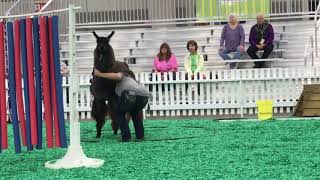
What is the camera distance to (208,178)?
818 centimetres

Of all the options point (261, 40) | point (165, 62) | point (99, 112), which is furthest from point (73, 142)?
point (261, 40)

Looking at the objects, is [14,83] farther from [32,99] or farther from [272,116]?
[272,116]

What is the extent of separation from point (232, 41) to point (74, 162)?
1094cm

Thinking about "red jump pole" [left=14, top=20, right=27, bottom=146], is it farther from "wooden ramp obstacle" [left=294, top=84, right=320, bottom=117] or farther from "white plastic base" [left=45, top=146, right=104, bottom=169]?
"wooden ramp obstacle" [left=294, top=84, right=320, bottom=117]

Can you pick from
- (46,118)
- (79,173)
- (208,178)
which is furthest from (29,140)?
(208,178)

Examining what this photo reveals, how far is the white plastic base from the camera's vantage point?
30.5 feet

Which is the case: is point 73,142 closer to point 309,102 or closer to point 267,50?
point 309,102

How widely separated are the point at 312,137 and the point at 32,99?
465 cm

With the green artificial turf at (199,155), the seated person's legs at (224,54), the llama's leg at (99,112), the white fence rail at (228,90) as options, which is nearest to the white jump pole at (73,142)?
the green artificial turf at (199,155)

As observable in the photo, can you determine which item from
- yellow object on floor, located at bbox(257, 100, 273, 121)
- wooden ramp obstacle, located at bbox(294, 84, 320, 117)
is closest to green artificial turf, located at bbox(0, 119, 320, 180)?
yellow object on floor, located at bbox(257, 100, 273, 121)

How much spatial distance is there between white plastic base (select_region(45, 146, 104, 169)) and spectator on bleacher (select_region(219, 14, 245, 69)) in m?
10.5

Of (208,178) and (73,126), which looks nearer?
(208,178)

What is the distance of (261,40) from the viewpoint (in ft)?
63.7

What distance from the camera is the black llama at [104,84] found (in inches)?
457
